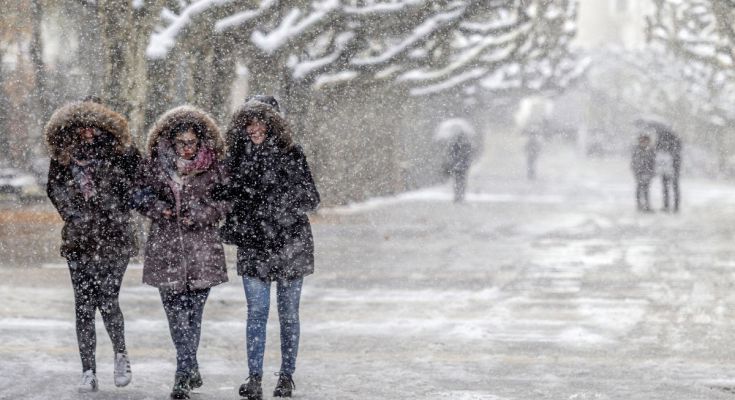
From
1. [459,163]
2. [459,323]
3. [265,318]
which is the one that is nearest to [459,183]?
[459,163]

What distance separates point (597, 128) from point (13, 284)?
63.8 m

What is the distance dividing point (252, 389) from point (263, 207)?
914 millimetres

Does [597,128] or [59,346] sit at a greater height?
[597,128]

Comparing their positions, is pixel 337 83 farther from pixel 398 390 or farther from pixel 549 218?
pixel 398 390

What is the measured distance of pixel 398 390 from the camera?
676 centimetres

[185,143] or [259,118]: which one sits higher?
[259,118]

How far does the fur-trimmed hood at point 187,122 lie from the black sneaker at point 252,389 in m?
1.14

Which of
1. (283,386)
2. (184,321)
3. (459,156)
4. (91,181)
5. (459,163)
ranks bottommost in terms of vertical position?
(283,386)

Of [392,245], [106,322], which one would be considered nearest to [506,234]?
[392,245]

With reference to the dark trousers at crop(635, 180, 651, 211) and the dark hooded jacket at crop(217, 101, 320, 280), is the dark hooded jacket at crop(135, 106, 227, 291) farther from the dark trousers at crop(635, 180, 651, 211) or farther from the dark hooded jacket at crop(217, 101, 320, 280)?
the dark trousers at crop(635, 180, 651, 211)

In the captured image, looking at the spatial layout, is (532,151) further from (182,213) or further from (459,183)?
(182,213)

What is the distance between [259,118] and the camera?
630 centimetres

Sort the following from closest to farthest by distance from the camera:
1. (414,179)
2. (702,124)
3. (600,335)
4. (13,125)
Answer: (600,335) < (13,125) < (414,179) < (702,124)

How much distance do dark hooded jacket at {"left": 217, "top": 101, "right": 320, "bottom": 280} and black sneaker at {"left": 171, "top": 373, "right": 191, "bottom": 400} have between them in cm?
61
